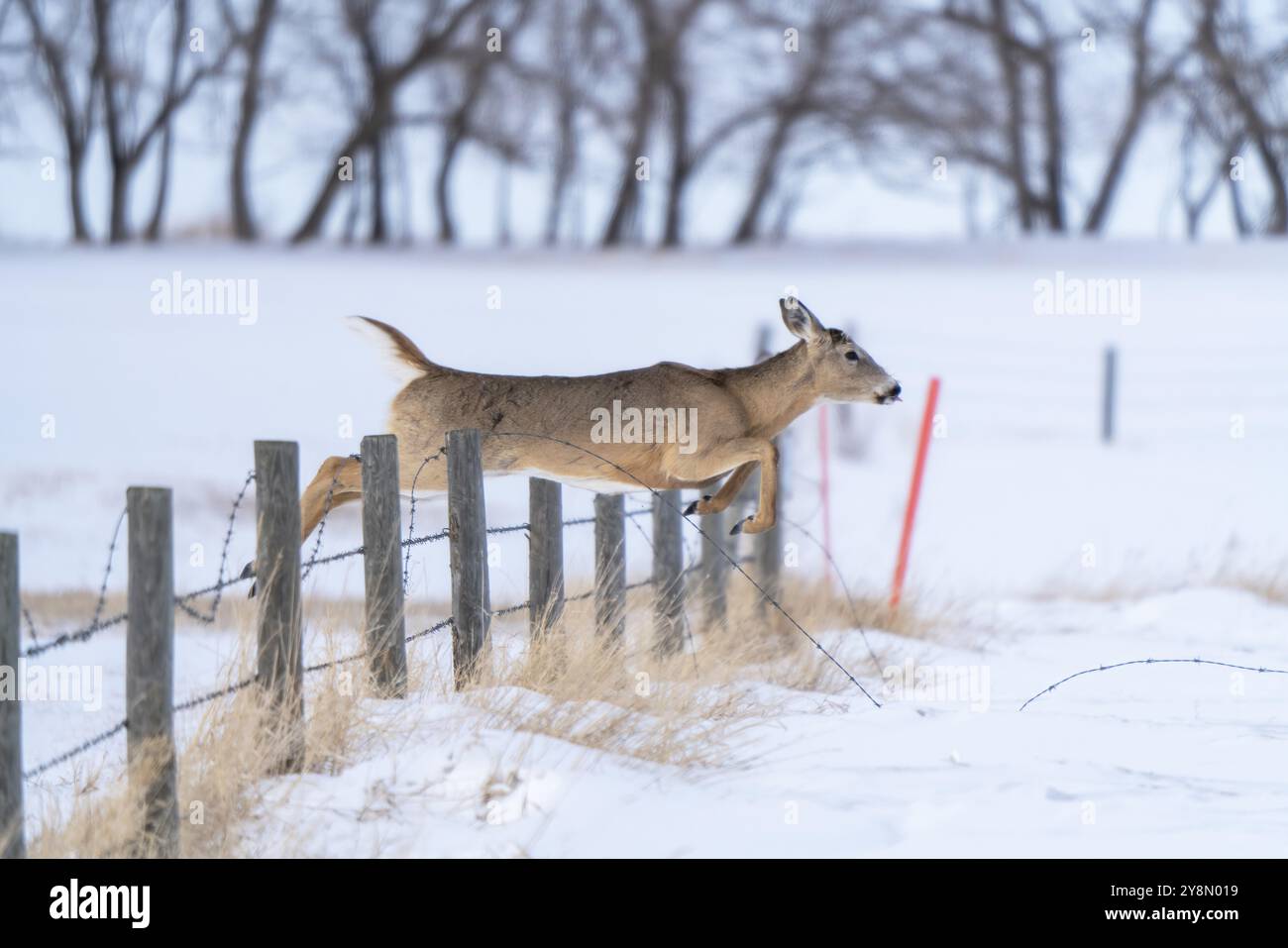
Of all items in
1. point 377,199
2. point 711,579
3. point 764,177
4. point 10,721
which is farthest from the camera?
point 377,199

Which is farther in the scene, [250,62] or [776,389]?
[250,62]

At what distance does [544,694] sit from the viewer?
17.9 feet

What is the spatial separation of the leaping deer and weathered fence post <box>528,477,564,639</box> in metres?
1.46

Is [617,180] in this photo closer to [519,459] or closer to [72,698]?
[72,698]

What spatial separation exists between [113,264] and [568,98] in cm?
583

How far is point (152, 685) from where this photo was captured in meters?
4.27

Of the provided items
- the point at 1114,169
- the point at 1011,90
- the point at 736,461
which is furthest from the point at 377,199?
the point at 736,461

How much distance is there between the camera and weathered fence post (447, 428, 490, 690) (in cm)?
559

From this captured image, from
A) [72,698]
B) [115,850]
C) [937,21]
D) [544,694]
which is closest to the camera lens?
[115,850]

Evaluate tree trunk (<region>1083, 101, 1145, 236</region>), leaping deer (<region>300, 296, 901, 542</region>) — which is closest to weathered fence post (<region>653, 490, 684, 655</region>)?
leaping deer (<region>300, 296, 901, 542</region>)

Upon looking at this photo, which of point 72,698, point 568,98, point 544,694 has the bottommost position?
point 72,698

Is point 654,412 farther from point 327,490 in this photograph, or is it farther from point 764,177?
point 764,177

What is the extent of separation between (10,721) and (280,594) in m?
0.99

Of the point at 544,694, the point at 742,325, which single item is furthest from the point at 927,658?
the point at 742,325
